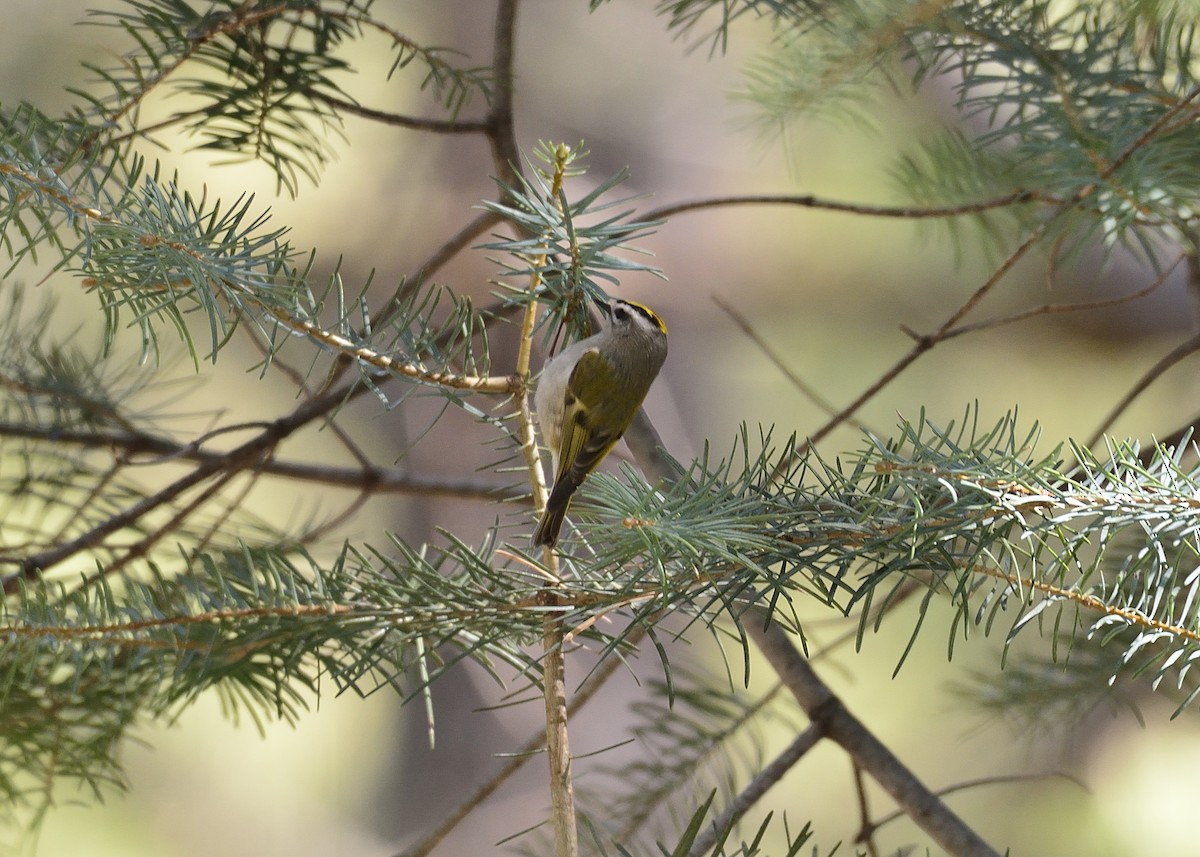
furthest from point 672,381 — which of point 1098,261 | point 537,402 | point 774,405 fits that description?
point 537,402

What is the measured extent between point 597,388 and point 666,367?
1.78m

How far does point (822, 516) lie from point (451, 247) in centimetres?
43

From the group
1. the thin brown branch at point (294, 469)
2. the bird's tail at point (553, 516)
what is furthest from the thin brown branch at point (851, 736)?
the thin brown branch at point (294, 469)

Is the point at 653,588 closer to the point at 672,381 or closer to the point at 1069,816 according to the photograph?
the point at 1069,816

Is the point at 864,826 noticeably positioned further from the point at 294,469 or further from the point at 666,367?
the point at 666,367

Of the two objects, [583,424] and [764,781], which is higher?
[583,424]

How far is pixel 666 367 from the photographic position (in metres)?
2.50

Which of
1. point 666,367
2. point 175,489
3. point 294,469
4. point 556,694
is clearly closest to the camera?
point 556,694

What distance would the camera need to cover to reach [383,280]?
246 centimetres

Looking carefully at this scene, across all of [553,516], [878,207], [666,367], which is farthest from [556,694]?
[666,367]

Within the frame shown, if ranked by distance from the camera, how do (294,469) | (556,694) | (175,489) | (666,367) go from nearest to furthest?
(556,694) → (175,489) → (294,469) → (666,367)

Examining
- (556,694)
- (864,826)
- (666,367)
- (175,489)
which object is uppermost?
(666,367)

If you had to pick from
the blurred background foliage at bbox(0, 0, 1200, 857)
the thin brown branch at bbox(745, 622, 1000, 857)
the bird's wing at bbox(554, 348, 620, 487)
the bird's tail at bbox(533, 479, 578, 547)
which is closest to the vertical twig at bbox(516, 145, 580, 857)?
the bird's tail at bbox(533, 479, 578, 547)

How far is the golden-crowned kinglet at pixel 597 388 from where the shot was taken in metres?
0.70
